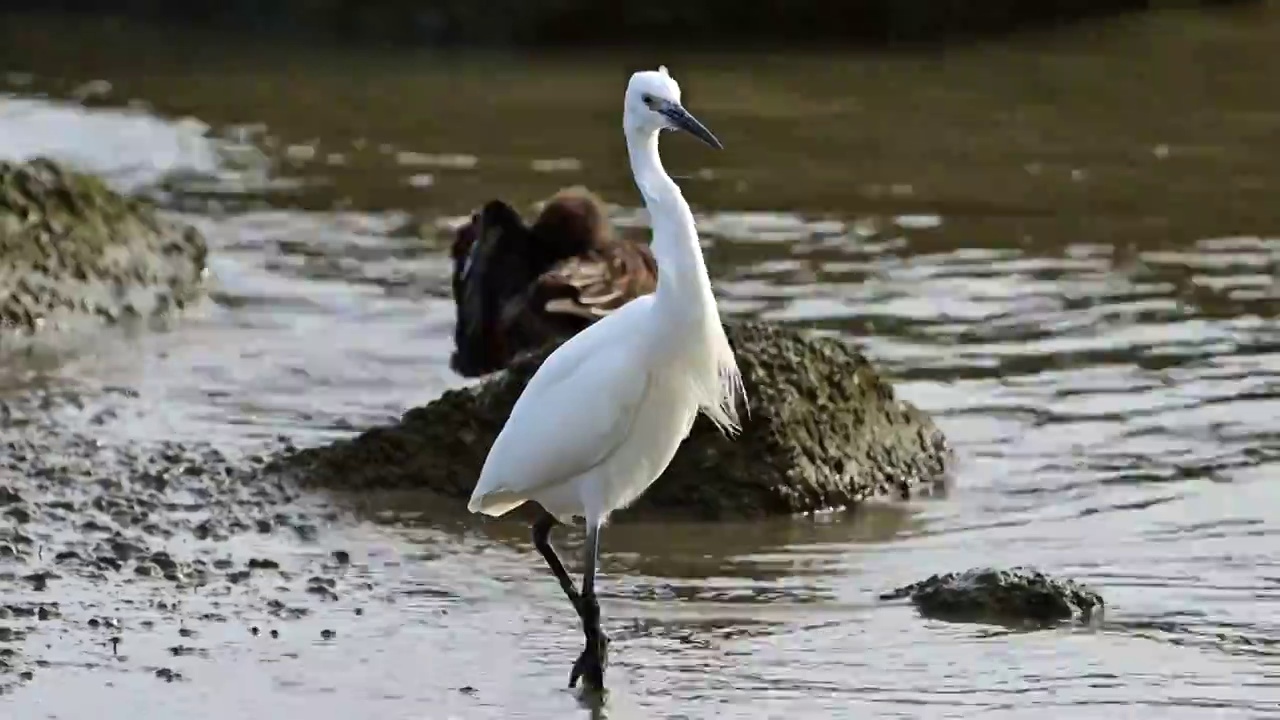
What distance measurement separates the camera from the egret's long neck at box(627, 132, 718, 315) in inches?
247

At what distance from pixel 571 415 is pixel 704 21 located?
64.3 ft

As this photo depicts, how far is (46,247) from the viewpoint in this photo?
11797mm

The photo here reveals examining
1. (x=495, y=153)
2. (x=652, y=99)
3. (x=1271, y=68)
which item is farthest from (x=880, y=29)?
(x=652, y=99)

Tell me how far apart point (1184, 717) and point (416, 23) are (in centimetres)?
2132

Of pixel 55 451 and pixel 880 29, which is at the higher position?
pixel 880 29

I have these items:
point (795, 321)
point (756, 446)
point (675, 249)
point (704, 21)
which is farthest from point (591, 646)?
point (704, 21)

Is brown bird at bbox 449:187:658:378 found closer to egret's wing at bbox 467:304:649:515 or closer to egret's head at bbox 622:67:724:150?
egret's wing at bbox 467:304:649:515

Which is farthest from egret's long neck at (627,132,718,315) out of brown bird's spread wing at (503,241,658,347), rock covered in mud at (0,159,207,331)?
rock covered in mud at (0,159,207,331)

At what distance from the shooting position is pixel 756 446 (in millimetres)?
8406

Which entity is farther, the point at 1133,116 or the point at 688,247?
the point at 1133,116

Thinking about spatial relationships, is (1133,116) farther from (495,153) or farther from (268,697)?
(268,697)

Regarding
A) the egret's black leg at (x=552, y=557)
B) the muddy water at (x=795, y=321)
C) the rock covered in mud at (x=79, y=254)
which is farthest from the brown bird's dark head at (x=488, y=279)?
the egret's black leg at (x=552, y=557)

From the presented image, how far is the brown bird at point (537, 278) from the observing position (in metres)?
10.4

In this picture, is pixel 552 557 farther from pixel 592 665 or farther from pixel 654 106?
pixel 654 106
